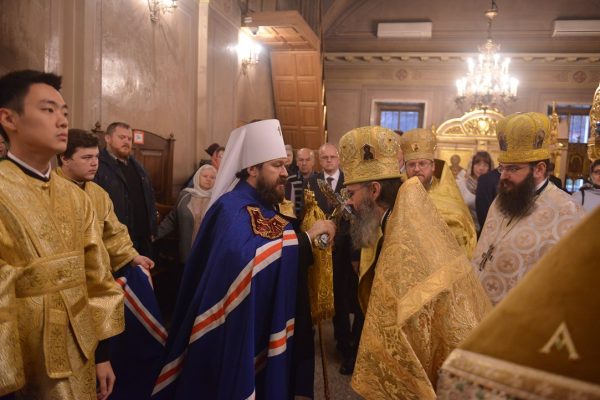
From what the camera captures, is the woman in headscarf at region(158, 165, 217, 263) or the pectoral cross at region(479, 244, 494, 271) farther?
the woman in headscarf at region(158, 165, 217, 263)

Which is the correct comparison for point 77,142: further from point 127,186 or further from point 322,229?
point 322,229

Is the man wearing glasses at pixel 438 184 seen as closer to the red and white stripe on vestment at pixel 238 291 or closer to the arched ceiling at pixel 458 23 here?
the red and white stripe on vestment at pixel 238 291

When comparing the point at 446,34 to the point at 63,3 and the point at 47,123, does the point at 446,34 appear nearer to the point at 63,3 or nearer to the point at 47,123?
the point at 63,3

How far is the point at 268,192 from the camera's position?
223 cm

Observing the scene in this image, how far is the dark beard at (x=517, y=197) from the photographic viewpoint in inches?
92.0

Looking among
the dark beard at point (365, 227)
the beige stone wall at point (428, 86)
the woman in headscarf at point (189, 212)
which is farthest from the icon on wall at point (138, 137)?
the beige stone wall at point (428, 86)

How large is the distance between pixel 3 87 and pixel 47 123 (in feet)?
0.58

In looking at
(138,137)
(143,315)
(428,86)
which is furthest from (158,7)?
(428,86)

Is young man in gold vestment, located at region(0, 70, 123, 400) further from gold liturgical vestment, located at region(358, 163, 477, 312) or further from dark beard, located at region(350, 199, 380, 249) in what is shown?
gold liturgical vestment, located at region(358, 163, 477, 312)

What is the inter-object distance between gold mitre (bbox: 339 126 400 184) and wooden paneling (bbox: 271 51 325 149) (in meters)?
6.89

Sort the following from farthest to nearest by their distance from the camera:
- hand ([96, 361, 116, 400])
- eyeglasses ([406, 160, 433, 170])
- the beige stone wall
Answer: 1. the beige stone wall
2. eyeglasses ([406, 160, 433, 170])
3. hand ([96, 361, 116, 400])

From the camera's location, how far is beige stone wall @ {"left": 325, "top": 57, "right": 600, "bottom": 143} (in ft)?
36.7

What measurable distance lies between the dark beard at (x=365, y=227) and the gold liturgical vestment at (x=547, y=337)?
4.69 feet

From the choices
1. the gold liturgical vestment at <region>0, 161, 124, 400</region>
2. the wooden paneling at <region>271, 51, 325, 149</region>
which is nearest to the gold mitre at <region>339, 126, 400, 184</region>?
the gold liturgical vestment at <region>0, 161, 124, 400</region>
